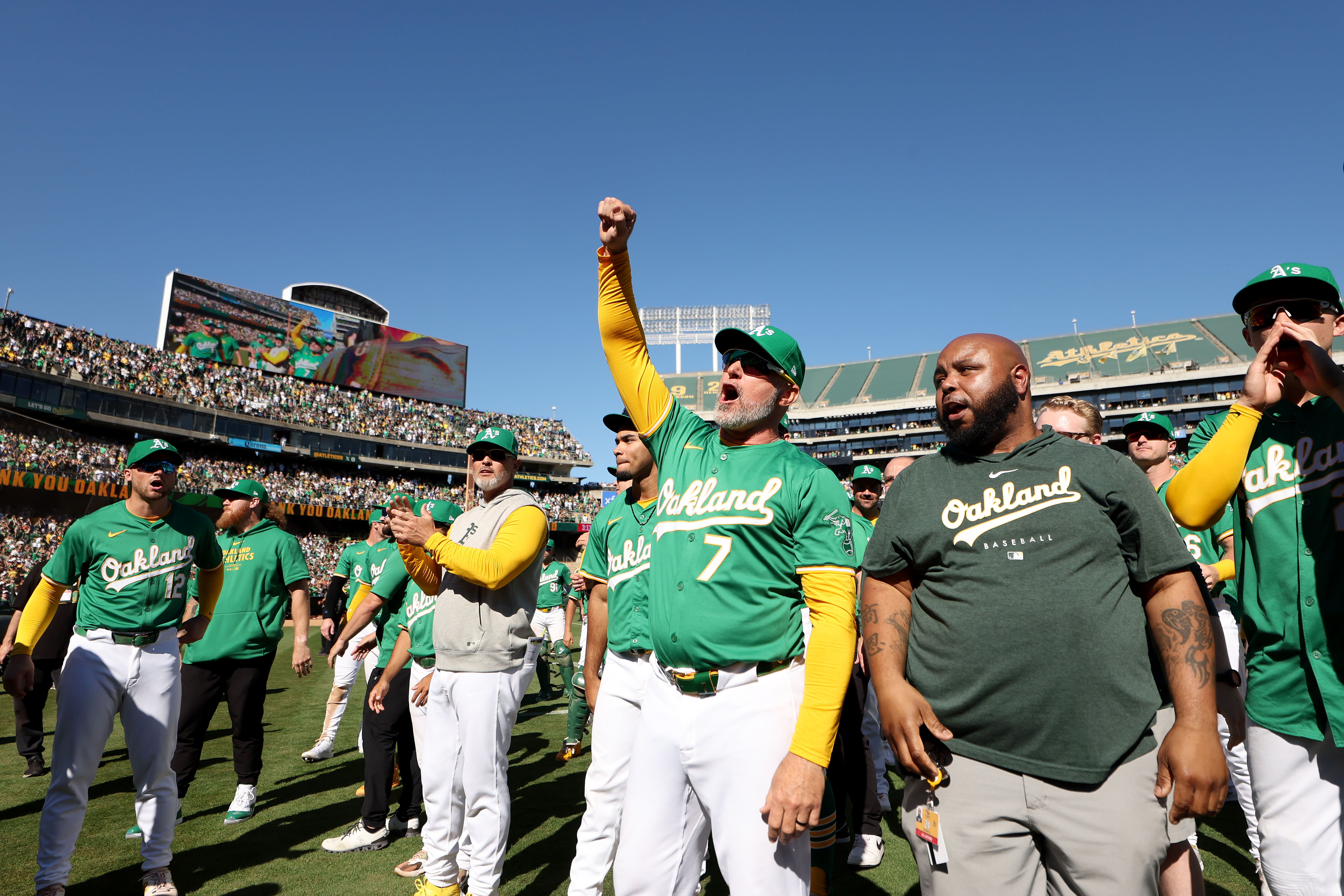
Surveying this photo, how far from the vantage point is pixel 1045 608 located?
2125 millimetres

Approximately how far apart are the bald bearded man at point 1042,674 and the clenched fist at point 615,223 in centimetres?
123

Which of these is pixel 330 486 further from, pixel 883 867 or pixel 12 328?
pixel 883 867

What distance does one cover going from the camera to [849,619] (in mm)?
2428

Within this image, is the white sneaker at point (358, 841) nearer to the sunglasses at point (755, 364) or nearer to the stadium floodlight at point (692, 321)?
the sunglasses at point (755, 364)

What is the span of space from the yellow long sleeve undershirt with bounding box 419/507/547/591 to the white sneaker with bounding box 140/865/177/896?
2.23 metres

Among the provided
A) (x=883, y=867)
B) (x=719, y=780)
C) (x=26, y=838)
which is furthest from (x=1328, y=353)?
(x=26, y=838)

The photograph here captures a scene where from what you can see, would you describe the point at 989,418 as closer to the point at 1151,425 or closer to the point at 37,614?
the point at 1151,425

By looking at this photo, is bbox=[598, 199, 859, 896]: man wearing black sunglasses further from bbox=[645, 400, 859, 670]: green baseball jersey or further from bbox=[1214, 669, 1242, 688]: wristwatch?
bbox=[1214, 669, 1242, 688]: wristwatch

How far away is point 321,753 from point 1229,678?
8.34 meters

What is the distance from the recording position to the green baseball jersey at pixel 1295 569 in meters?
2.50

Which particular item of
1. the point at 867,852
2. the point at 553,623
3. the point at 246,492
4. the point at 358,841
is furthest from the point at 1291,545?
the point at 553,623

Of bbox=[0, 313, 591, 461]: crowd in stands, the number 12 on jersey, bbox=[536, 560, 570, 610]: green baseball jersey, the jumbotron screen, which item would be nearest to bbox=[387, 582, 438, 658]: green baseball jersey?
the number 12 on jersey

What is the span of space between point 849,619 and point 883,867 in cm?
338

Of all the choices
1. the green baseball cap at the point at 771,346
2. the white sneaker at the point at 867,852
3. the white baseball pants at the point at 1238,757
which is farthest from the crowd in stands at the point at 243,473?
the green baseball cap at the point at 771,346
